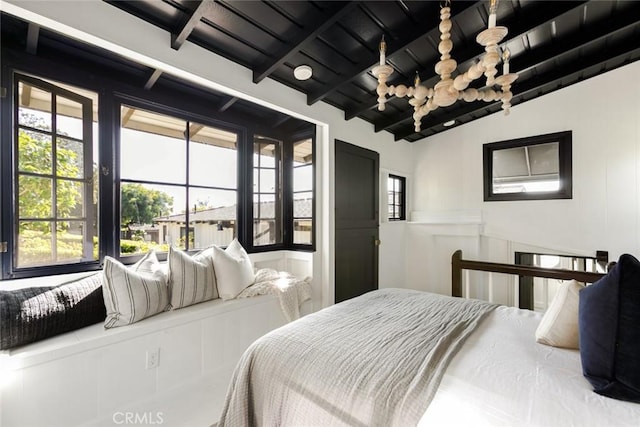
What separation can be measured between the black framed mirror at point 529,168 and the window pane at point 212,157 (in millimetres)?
3338

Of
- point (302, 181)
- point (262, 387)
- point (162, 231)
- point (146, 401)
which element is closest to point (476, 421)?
point (262, 387)

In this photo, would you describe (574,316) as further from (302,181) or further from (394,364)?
(302,181)

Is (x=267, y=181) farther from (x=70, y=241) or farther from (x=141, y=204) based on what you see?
(x=70, y=241)

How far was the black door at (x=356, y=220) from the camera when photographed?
3127mm

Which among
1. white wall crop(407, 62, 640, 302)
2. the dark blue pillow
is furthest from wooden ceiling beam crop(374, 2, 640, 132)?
the dark blue pillow

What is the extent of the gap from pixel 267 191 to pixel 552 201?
3439 mm

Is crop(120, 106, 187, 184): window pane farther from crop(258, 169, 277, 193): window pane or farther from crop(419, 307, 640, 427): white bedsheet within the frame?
crop(419, 307, 640, 427): white bedsheet

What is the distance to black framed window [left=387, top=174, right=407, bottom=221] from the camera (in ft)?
13.8

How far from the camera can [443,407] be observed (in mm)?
888

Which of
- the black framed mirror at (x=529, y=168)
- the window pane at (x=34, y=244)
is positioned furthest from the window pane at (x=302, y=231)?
the black framed mirror at (x=529, y=168)

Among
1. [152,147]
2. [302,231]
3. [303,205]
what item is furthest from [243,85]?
[302,231]

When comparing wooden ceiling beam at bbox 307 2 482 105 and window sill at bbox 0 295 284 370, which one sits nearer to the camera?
window sill at bbox 0 295 284 370

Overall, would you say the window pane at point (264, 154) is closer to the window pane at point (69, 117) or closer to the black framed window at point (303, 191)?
the black framed window at point (303, 191)

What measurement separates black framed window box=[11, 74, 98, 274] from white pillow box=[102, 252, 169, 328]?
0.39m
